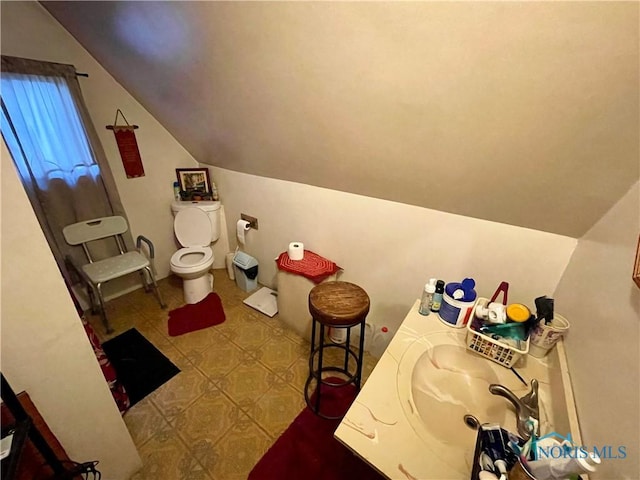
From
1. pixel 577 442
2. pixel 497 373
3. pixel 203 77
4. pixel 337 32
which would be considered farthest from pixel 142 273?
pixel 577 442

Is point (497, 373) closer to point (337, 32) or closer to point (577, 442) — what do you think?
point (577, 442)

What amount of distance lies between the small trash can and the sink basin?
1824 mm

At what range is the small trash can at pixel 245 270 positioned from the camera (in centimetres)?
253

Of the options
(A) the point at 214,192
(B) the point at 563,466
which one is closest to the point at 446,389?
(B) the point at 563,466

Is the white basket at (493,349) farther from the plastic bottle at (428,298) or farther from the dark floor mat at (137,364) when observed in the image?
the dark floor mat at (137,364)

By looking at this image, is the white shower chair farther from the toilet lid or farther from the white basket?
the white basket

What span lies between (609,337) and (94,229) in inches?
116

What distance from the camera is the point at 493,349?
99 centimetres

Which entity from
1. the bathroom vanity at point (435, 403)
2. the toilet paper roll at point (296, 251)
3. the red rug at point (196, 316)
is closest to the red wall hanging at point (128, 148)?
the red rug at point (196, 316)

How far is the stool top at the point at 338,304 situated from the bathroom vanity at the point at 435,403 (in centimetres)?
27

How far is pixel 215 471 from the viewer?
51.8 inches

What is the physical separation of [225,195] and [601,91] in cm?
254

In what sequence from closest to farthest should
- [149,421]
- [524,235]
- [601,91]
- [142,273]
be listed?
[601,91] → [524,235] → [149,421] → [142,273]

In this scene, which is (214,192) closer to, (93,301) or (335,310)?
(93,301)
